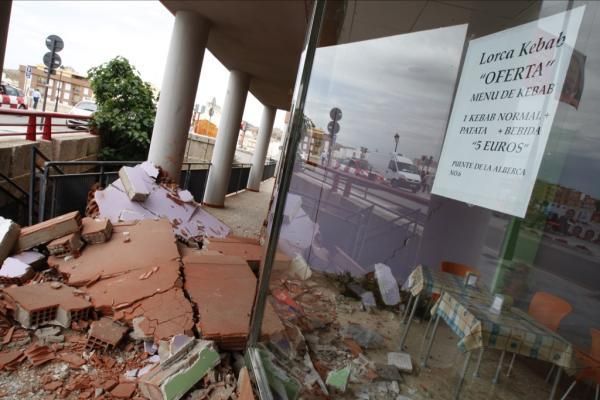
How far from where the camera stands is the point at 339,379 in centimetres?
248

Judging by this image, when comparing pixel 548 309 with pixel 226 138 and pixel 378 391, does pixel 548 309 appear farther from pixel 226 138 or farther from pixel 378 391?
pixel 226 138

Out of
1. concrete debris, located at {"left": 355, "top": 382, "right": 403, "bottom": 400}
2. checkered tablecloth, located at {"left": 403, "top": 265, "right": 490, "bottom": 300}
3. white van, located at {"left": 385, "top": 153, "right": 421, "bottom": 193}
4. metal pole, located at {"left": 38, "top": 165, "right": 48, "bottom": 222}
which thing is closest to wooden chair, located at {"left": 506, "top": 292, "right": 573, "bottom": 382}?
checkered tablecloth, located at {"left": 403, "top": 265, "right": 490, "bottom": 300}

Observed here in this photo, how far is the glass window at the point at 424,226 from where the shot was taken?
2004 mm

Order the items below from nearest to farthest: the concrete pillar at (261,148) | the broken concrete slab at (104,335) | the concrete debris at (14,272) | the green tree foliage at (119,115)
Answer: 1. the broken concrete slab at (104,335)
2. the concrete debris at (14,272)
3. the green tree foliage at (119,115)
4. the concrete pillar at (261,148)

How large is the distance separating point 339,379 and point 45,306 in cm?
217

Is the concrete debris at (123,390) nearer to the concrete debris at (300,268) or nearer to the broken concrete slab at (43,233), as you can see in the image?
the concrete debris at (300,268)

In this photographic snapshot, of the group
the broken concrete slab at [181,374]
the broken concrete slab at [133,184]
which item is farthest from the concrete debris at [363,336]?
the broken concrete slab at [133,184]

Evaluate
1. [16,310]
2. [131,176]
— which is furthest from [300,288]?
[131,176]

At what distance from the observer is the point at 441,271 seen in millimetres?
3229

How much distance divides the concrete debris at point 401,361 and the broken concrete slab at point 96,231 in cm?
289

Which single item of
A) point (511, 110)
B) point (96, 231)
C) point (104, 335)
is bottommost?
point (104, 335)

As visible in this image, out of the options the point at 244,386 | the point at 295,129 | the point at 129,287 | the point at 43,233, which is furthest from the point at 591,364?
the point at 43,233

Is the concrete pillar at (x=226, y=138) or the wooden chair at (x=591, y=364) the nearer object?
the wooden chair at (x=591, y=364)

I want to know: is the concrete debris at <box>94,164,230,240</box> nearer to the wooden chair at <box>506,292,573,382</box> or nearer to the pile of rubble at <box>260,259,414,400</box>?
the pile of rubble at <box>260,259,414,400</box>
